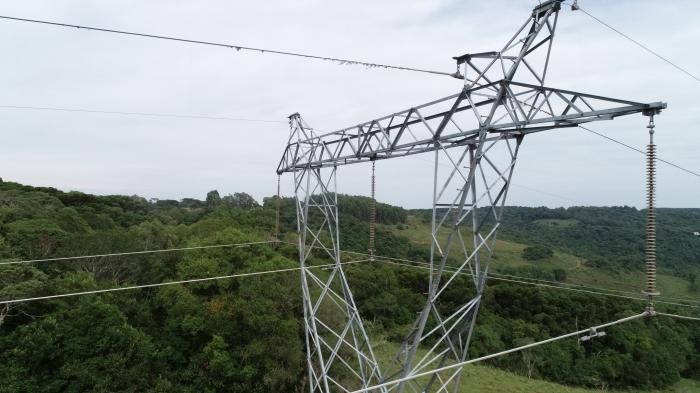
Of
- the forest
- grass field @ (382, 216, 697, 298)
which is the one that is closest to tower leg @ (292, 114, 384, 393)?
the forest

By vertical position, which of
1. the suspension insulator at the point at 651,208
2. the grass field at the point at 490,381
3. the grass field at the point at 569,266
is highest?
the suspension insulator at the point at 651,208

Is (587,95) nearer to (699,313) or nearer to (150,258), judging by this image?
(150,258)

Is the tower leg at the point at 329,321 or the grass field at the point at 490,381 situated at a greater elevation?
the tower leg at the point at 329,321

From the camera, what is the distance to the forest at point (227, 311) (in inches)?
589

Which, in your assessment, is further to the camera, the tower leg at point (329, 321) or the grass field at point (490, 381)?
the grass field at point (490, 381)

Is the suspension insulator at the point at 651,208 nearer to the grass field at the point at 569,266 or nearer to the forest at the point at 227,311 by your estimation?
the forest at the point at 227,311

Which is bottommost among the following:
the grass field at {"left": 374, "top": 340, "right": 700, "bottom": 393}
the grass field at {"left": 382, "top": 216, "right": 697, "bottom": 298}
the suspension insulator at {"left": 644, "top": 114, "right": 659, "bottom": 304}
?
the grass field at {"left": 374, "top": 340, "right": 700, "bottom": 393}

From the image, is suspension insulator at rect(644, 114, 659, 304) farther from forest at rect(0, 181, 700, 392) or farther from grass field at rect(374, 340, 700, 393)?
grass field at rect(374, 340, 700, 393)

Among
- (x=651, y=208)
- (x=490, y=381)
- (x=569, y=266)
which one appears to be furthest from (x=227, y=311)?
(x=569, y=266)

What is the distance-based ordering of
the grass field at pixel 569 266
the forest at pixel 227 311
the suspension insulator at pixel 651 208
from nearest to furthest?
1. the suspension insulator at pixel 651 208
2. the forest at pixel 227 311
3. the grass field at pixel 569 266

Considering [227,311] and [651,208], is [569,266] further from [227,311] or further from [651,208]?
[651,208]

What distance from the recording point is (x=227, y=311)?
1719 cm

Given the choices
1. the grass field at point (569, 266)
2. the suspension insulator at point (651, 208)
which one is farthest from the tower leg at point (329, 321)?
the grass field at point (569, 266)

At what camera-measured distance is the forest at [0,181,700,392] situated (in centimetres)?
A: 1495
